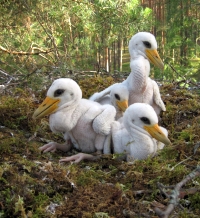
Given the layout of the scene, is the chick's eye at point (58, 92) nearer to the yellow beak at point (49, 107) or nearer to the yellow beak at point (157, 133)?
the yellow beak at point (49, 107)

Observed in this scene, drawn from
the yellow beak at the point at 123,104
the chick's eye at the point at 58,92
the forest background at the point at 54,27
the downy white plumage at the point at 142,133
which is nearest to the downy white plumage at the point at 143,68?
the yellow beak at the point at 123,104

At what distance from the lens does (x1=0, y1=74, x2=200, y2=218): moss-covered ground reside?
6.81 feet

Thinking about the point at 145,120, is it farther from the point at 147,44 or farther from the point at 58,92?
the point at 147,44

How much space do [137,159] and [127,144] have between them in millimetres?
150

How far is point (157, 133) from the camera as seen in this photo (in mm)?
2855

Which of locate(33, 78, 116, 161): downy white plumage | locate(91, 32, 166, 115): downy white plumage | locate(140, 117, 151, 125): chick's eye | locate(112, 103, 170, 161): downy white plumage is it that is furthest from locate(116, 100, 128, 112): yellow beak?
locate(140, 117, 151, 125): chick's eye

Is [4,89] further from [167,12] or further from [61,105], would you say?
[167,12]

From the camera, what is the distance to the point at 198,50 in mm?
13094

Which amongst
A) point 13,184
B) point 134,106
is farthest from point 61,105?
point 13,184

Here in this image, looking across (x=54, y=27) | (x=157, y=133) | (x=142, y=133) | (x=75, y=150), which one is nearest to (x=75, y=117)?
(x=75, y=150)

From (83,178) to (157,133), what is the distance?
714 millimetres

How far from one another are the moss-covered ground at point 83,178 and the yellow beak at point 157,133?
150 millimetres

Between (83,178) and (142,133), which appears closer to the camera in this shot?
(83,178)

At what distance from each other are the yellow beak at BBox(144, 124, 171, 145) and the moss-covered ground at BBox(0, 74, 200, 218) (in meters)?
0.15
